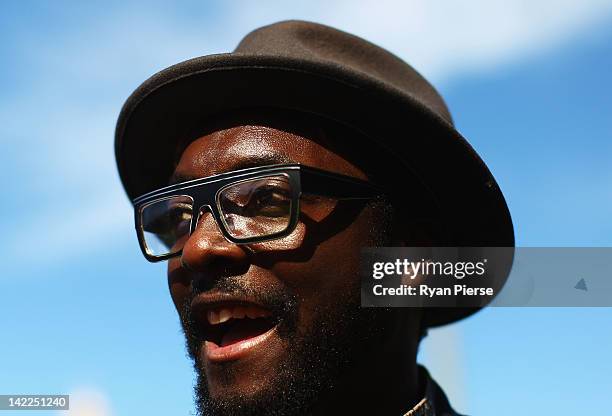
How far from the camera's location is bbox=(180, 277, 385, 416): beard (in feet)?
11.5

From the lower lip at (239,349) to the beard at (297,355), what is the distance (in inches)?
2.2

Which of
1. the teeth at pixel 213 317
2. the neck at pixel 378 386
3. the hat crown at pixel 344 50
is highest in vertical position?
the hat crown at pixel 344 50

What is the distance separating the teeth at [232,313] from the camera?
355cm

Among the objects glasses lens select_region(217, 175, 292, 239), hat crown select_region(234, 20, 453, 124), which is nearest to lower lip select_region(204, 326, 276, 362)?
glasses lens select_region(217, 175, 292, 239)

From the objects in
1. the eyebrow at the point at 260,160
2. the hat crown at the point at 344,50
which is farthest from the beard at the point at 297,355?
the hat crown at the point at 344,50

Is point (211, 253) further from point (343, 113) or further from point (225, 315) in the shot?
point (343, 113)

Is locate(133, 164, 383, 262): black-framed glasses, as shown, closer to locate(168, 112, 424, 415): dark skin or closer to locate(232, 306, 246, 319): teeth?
locate(168, 112, 424, 415): dark skin

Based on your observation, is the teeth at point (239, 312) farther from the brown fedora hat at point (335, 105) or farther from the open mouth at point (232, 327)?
the brown fedora hat at point (335, 105)

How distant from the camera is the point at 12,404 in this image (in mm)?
4863

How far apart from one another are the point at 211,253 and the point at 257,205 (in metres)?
0.32

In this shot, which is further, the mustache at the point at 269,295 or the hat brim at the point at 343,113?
the hat brim at the point at 343,113

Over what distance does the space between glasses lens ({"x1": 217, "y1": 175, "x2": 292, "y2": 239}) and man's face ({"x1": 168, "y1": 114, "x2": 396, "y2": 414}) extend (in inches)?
3.5

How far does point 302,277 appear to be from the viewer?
3588mm

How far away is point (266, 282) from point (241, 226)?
300 mm
